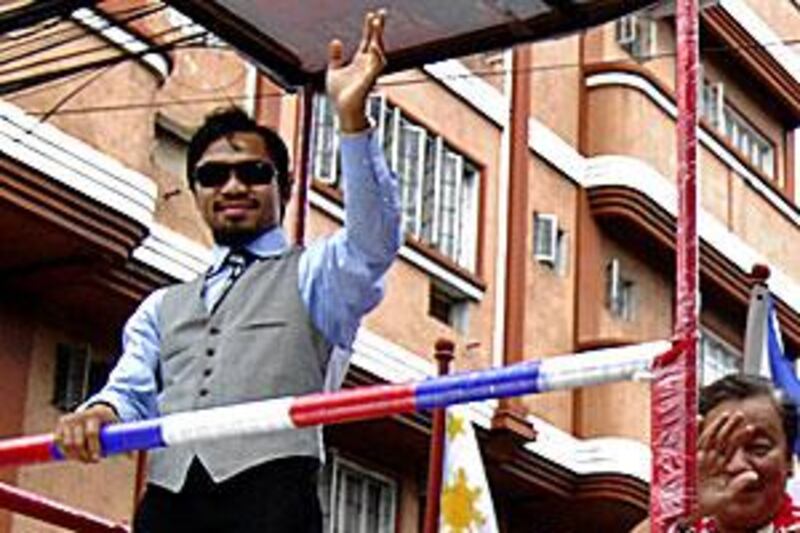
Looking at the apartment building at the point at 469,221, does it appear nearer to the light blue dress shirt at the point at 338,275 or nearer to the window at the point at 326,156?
the window at the point at 326,156

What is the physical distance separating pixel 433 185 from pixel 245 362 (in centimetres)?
1189

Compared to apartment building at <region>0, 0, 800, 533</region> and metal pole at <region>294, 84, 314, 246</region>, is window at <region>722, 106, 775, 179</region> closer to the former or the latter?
apartment building at <region>0, 0, 800, 533</region>

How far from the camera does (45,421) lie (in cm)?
1340

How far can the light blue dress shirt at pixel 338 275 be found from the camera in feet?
15.8

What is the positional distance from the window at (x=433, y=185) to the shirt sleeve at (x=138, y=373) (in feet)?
34.5

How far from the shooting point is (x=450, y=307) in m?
17.1

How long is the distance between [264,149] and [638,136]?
13743 mm

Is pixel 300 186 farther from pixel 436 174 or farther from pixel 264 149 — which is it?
pixel 436 174

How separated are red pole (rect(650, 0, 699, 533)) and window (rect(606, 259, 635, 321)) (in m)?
14.6

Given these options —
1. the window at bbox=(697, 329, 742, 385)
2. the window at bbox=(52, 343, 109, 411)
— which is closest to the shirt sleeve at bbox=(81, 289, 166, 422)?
the window at bbox=(52, 343, 109, 411)

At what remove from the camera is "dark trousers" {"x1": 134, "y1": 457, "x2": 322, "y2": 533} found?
4930 mm

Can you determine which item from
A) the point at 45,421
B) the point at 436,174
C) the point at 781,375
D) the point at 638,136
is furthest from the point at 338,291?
the point at 638,136

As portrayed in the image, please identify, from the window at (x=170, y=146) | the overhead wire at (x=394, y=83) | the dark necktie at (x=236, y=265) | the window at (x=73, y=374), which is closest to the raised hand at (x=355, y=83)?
the dark necktie at (x=236, y=265)

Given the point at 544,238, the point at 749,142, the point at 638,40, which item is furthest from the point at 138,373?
the point at 749,142
